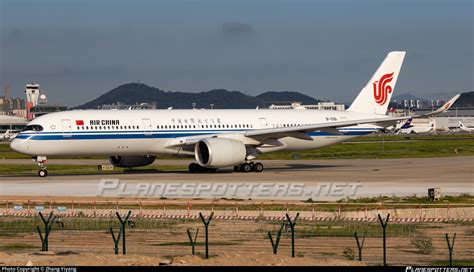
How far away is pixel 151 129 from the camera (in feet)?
183

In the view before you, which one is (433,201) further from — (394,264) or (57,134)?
(57,134)

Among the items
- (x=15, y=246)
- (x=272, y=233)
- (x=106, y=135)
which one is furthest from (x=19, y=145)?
(x=272, y=233)

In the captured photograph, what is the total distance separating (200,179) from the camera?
51469 mm

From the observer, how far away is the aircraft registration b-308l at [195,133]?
53.6 meters

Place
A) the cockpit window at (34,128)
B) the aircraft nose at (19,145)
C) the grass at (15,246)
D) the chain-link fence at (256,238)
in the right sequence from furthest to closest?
the cockpit window at (34,128) → the aircraft nose at (19,145) → the grass at (15,246) → the chain-link fence at (256,238)

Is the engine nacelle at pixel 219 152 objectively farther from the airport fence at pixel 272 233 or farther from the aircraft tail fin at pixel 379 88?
the airport fence at pixel 272 233

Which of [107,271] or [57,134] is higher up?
[57,134]

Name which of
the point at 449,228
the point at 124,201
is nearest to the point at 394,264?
the point at 449,228

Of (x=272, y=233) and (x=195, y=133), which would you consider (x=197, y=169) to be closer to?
(x=195, y=133)

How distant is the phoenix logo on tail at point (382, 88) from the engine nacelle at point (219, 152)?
45.0 ft

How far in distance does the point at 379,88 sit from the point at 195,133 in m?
15.3

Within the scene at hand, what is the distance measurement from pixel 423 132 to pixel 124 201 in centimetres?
16623

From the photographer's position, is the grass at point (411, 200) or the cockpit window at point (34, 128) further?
the cockpit window at point (34, 128)

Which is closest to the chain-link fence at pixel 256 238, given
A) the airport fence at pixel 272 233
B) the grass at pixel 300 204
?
the airport fence at pixel 272 233
